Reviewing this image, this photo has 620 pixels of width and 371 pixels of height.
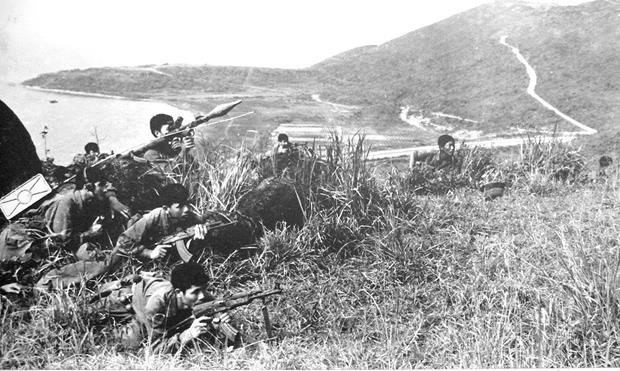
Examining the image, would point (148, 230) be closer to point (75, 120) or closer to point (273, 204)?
point (273, 204)

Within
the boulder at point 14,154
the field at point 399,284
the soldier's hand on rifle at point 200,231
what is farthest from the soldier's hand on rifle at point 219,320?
the boulder at point 14,154

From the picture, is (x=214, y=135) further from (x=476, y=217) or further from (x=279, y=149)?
(x=476, y=217)

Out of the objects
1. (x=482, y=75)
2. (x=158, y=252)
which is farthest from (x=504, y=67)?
(x=158, y=252)

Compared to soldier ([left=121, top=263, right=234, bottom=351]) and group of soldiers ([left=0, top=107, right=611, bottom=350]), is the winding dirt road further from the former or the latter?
soldier ([left=121, top=263, right=234, bottom=351])

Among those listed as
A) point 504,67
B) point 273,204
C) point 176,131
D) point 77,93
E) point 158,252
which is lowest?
point 158,252

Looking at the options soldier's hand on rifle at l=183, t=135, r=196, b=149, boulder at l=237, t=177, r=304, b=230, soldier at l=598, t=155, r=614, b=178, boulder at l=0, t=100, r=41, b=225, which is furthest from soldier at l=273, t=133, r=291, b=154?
soldier at l=598, t=155, r=614, b=178

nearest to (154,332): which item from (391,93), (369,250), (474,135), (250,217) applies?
(250,217)
